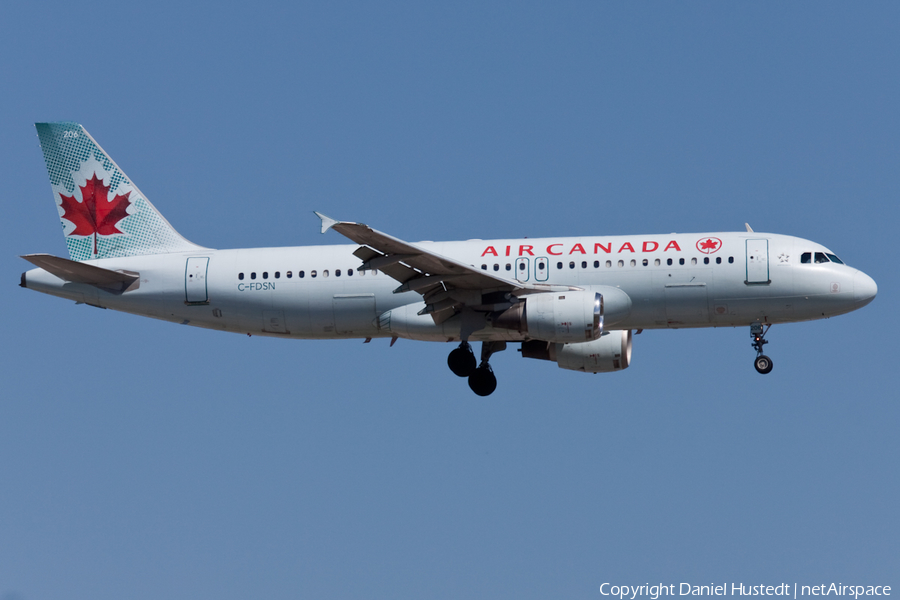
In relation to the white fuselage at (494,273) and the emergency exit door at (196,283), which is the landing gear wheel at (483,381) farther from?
the emergency exit door at (196,283)

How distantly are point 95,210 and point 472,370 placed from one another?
47.3ft

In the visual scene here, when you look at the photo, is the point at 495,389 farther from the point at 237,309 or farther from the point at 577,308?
the point at 237,309

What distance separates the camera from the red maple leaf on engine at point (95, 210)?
41188 millimetres

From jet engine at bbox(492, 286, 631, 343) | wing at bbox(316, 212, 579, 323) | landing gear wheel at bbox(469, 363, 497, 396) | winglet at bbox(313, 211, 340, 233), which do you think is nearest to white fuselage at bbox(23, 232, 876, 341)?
jet engine at bbox(492, 286, 631, 343)

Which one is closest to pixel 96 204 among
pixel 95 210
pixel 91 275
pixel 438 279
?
pixel 95 210

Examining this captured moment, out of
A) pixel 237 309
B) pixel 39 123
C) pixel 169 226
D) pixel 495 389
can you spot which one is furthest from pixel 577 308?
pixel 39 123

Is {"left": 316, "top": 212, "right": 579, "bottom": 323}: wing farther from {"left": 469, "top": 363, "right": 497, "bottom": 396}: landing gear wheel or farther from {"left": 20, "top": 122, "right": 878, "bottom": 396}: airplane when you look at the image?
{"left": 469, "top": 363, "right": 497, "bottom": 396}: landing gear wheel

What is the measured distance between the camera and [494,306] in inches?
1427

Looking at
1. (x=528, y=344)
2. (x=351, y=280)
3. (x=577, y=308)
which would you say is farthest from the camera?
(x=528, y=344)

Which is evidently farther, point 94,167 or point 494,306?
point 94,167

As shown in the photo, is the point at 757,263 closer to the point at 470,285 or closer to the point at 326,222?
the point at 470,285

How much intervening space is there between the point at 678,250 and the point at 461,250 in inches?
266

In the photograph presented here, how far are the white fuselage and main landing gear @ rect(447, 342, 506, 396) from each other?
1.03m

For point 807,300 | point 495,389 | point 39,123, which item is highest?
point 39,123
